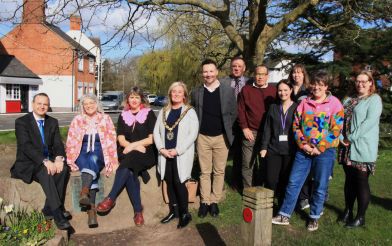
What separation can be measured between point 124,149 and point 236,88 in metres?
1.85

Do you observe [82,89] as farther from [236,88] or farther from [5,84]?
[236,88]

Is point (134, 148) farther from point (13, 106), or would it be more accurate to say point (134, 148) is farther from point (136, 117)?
point (13, 106)

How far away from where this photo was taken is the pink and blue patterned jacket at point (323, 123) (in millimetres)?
4773

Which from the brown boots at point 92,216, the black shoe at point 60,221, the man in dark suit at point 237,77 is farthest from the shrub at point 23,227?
the man in dark suit at point 237,77

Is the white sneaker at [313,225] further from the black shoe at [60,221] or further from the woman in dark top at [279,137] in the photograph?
the black shoe at [60,221]

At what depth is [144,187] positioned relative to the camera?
5816mm

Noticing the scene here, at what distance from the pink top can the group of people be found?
0.01m

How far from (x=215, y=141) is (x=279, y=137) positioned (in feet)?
2.93

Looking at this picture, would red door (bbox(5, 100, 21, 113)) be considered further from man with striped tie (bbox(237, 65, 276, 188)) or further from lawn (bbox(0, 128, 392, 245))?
man with striped tie (bbox(237, 65, 276, 188))

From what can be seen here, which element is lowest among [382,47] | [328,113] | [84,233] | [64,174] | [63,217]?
[84,233]

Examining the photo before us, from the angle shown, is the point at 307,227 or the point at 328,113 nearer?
the point at 328,113

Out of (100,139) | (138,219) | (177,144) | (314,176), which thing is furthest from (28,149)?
(314,176)

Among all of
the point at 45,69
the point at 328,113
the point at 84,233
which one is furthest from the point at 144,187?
the point at 45,69

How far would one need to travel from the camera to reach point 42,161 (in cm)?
504
